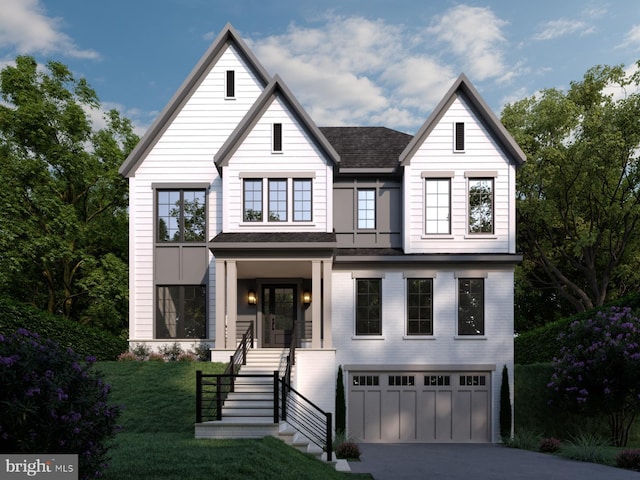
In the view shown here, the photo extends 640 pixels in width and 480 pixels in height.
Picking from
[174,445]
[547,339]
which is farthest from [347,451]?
[547,339]

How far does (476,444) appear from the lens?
731 inches

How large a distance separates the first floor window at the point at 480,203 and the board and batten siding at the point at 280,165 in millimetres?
4865

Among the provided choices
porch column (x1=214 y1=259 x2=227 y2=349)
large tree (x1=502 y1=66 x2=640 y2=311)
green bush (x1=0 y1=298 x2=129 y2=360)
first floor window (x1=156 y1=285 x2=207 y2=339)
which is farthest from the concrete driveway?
large tree (x1=502 y1=66 x2=640 y2=311)

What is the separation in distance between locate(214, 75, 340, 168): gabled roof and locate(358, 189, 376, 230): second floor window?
1.87 meters

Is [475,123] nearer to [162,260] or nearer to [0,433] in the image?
[162,260]

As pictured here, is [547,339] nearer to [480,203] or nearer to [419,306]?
[419,306]

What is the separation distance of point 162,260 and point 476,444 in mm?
12386

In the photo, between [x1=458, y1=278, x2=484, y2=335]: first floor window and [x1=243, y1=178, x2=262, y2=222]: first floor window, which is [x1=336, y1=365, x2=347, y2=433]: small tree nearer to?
[x1=458, y1=278, x2=484, y2=335]: first floor window

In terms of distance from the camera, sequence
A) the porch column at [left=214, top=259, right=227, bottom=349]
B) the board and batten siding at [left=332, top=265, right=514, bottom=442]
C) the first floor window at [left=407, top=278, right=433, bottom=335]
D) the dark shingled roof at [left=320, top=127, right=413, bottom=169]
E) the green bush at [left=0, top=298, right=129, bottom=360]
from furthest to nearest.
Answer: the dark shingled roof at [left=320, top=127, right=413, bottom=169] → the first floor window at [left=407, top=278, right=433, bottom=335] → the board and batten siding at [left=332, top=265, right=514, bottom=442] → the porch column at [left=214, top=259, right=227, bottom=349] → the green bush at [left=0, top=298, right=129, bottom=360]

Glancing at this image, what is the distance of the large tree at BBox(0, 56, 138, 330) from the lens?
26562 millimetres

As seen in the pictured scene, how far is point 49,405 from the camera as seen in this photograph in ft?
24.3

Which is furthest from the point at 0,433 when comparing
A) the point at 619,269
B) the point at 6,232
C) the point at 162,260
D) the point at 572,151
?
the point at 619,269

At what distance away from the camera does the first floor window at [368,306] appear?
19.4 meters

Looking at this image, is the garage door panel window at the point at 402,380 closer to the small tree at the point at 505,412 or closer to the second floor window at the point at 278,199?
the small tree at the point at 505,412
